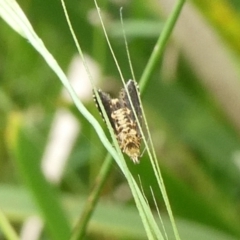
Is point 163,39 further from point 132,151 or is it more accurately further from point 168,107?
point 168,107

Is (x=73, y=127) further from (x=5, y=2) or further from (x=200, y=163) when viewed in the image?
(x=5, y=2)

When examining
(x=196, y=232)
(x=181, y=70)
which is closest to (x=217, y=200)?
(x=196, y=232)

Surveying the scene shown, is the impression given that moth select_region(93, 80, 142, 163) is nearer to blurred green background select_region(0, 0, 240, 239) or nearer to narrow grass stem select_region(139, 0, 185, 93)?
narrow grass stem select_region(139, 0, 185, 93)

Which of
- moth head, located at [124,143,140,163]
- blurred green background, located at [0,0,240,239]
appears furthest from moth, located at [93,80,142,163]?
blurred green background, located at [0,0,240,239]

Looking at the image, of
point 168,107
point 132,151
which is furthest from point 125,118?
point 168,107

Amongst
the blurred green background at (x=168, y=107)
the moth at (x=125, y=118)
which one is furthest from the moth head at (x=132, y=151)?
the blurred green background at (x=168, y=107)
